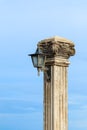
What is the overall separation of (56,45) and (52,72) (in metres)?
0.58

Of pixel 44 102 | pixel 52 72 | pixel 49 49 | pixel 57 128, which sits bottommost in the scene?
pixel 57 128

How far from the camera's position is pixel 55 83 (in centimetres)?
783

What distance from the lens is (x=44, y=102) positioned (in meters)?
7.93

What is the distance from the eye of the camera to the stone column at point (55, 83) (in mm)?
7766

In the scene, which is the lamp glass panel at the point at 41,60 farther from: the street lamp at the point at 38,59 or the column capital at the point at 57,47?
the column capital at the point at 57,47

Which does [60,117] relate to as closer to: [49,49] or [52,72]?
[52,72]

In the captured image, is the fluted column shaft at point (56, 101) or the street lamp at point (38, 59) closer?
the street lamp at point (38, 59)

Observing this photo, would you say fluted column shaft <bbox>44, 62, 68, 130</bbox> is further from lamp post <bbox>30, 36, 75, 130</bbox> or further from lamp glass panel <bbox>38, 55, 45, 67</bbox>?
lamp glass panel <bbox>38, 55, 45, 67</bbox>

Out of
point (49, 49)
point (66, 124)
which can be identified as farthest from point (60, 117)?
point (49, 49)

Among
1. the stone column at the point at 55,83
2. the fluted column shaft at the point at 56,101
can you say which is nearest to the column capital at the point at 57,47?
the stone column at the point at 55,83

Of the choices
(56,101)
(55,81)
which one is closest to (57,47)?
(55,81)

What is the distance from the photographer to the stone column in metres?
7.77

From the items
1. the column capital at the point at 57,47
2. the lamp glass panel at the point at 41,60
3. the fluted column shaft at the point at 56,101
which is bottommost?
the fluted column shaft at the point at 56,101

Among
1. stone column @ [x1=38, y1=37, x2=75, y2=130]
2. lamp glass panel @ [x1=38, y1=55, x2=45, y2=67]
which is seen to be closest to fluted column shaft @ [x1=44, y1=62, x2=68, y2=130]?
stone column @ [x1=38, y1=37, x2=75, y2=130]
